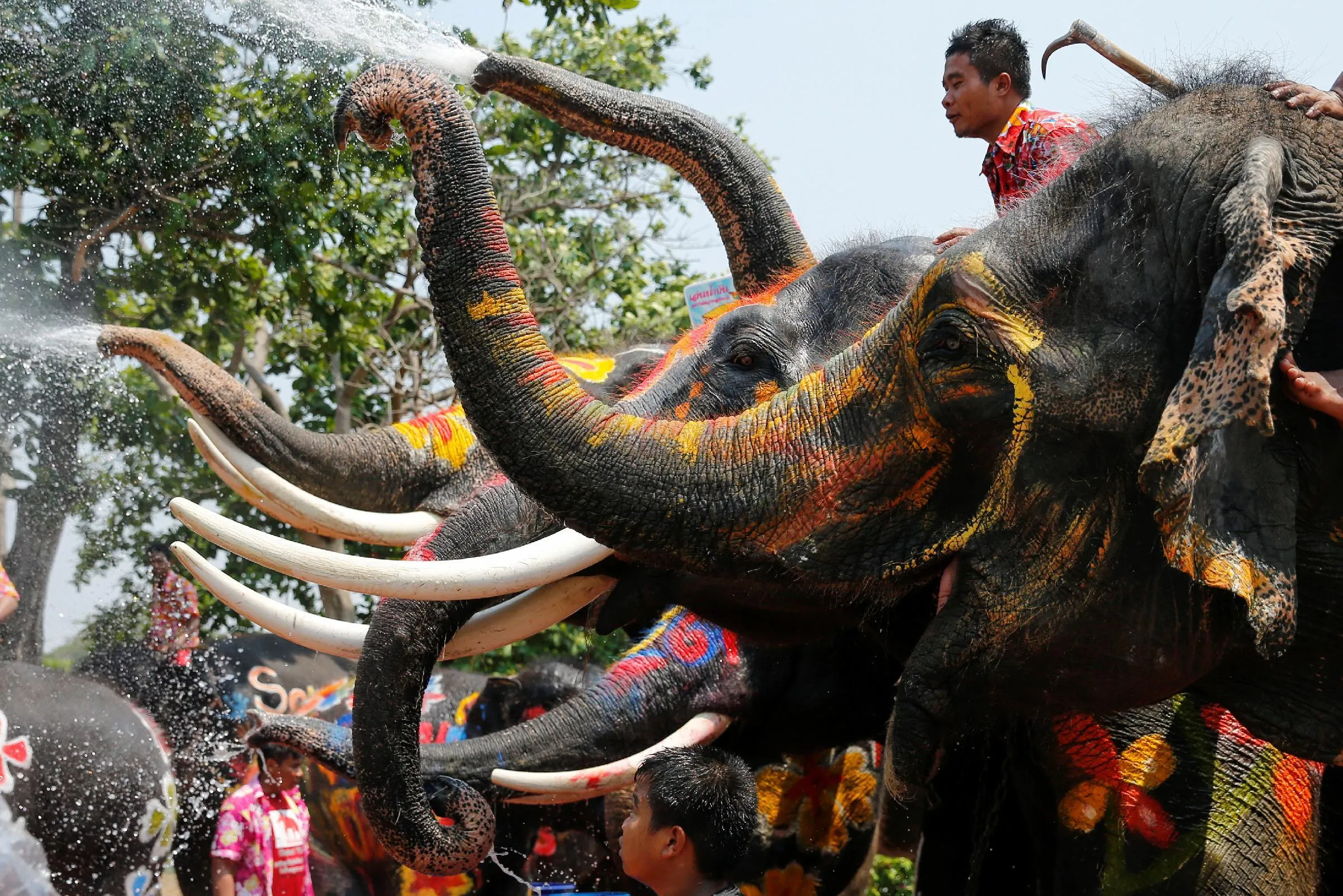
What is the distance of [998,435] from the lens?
8.34 feet

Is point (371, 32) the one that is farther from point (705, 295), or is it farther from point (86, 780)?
point (86, 780)

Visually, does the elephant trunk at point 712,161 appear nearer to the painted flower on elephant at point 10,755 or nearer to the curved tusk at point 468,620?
the curved tusk at point 468,620

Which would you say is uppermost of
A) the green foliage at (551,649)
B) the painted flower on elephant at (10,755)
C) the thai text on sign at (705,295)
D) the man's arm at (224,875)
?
the thai text on sign at (705,295)

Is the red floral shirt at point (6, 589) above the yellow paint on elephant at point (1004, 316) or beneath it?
beneath

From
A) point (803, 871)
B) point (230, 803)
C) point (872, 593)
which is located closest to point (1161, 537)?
point (872, 593)

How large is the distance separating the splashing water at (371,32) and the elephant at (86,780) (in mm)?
2637

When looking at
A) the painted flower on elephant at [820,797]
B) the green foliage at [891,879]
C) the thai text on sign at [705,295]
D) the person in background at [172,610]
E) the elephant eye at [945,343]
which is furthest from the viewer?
the green foliage at [891,879]

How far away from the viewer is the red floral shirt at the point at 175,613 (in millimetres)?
6707

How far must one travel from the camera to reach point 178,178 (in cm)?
618

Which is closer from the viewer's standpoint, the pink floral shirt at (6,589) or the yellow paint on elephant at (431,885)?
the pink floral shirt at (6,589)

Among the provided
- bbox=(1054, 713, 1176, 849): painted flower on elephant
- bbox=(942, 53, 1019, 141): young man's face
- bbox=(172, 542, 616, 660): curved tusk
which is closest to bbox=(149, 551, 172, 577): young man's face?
bbox=(172, 542, 616, 660): curved tusk

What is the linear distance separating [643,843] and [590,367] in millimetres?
2039

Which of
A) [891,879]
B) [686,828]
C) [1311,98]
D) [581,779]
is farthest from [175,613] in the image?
[1311,98]

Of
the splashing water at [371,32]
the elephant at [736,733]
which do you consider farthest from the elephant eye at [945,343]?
the splashing water at [371,32]
